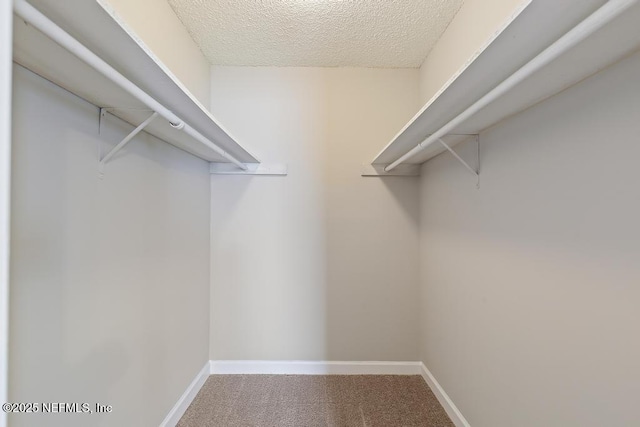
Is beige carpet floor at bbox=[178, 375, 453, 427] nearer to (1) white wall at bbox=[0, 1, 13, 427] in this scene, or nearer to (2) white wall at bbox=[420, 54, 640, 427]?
(2) white wall at bbox=[420, 54, 640, 427]

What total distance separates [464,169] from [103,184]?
1745 mm

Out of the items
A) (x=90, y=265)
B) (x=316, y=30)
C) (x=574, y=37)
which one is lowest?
(x=90, y=265)

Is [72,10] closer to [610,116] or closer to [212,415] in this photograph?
[610,116]

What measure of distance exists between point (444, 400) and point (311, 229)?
1.45 meters

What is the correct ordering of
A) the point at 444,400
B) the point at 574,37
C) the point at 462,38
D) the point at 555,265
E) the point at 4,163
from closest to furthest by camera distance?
the point at 4,163 → the point at 574,37 → the point at 555,265 → the point at 462,38 → the point at 444,400

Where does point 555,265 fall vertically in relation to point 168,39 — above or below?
below

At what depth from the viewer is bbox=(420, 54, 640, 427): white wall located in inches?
29.7

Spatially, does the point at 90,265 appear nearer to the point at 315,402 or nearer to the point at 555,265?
the point at 315,402

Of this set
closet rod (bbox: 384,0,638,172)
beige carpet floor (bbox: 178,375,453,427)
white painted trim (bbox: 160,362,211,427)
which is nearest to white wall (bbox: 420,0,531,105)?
closet rod (bbox: 384,0,638,172)

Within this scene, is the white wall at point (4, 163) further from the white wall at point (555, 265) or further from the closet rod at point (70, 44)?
the white wall at point (555, 265)

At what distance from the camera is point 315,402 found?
1.82m

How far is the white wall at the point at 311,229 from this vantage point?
2.18 m

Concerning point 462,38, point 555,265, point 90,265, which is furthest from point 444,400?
point 462,38

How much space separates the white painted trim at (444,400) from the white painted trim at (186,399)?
1662mm
